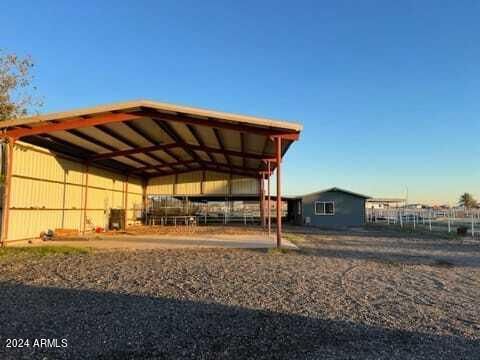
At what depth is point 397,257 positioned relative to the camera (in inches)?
372

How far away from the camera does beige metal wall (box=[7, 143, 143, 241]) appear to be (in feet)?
35.4

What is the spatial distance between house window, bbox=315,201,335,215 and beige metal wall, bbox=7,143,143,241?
13847mm

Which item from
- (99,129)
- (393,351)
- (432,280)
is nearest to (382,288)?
(432,280)

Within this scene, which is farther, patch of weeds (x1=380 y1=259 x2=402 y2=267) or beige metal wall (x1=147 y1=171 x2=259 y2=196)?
beige metal wall (x1=147 y1=171 x2=259 y2=196)

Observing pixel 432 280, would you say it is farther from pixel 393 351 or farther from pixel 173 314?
pixel 173 314

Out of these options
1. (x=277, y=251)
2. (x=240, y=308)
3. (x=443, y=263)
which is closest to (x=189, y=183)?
(x=277, y=251)

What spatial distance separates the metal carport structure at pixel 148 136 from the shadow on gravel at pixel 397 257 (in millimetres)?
1522

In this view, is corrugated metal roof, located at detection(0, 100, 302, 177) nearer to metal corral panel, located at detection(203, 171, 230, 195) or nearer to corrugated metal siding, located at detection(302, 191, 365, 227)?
metal corral panel, located at detection(203, 171, 230, 195)

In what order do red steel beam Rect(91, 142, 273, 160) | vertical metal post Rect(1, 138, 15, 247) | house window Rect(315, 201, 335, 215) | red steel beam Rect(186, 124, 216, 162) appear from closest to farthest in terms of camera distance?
vertical metal post Rect(1, 138, 15, 247) → red steel beam Rect(186, 124, 216, 162) → red steel beam Rect(91, 142, 273, 160) → house window Rect(315, 201, 335, 215)

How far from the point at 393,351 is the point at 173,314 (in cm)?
244

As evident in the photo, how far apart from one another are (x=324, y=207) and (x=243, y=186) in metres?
5.92

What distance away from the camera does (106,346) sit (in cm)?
324

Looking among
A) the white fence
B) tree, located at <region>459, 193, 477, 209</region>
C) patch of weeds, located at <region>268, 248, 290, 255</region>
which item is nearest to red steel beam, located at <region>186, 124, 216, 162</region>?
patch of weeds, located at <region>268, 248, 290, 255</region>

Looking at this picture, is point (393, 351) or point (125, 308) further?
point (125, 308)
